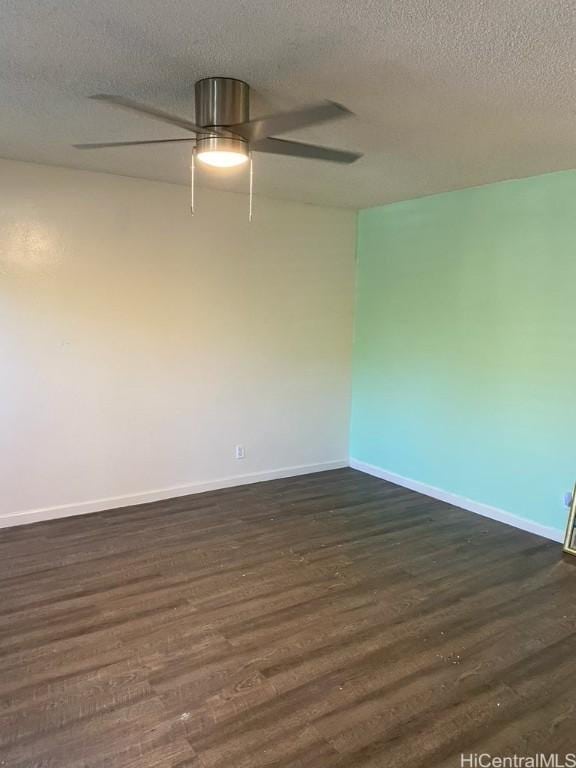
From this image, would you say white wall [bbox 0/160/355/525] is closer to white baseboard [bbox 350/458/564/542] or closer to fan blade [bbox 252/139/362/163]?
white baseboard [bbox 350/458/564/542]

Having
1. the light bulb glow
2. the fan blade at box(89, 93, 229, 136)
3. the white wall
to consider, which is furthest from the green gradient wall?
the fan blade at box(89, 93, 229, 136)

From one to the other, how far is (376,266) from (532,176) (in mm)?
1591

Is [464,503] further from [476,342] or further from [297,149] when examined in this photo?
[297,149]

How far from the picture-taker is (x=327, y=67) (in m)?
2.08

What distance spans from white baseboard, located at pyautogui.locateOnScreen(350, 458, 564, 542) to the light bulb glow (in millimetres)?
3126

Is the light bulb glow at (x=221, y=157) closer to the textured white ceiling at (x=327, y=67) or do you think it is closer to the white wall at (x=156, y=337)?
the textured white ceiling at (x=327, y=67)

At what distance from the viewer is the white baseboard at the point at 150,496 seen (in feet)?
12.6

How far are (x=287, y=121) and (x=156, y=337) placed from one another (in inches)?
97.7

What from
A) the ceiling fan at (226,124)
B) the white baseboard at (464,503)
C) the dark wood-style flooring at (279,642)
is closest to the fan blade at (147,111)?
the ceiling fan at (226,124)

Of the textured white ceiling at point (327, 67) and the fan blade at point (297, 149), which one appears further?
the fan blade at point (297, 149)

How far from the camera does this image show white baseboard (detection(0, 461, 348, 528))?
3.85m

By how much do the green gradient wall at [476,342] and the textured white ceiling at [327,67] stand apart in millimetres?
707

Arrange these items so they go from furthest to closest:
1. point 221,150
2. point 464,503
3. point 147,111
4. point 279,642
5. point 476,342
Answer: point 464,503 < point 476,342 < point 279,642 < point 221,150 < point 147,111

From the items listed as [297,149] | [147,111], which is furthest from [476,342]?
[147,111]
